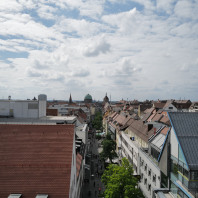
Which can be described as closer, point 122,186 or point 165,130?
point 122,186

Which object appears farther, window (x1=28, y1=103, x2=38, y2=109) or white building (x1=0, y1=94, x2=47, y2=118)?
white building (x1=0, y1=94, x2=47, y2=118)

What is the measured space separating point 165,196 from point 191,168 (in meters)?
6.02

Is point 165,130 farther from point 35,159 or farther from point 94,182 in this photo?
point 94,182

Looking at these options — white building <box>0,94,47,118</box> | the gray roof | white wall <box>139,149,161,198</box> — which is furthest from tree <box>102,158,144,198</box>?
white building <box>0,94,47,118</box>

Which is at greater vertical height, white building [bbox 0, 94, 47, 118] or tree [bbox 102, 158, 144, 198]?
white building [bbox 0, 94, 47, 118]

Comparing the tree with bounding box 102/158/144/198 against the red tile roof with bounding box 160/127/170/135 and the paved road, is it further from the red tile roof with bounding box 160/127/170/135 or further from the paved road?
the paved road

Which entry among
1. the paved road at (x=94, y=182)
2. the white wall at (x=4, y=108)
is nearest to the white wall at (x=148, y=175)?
the paved road at (x=94, y=182)

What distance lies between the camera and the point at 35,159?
20.8 meters

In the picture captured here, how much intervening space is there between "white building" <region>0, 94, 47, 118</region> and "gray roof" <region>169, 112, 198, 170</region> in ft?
111

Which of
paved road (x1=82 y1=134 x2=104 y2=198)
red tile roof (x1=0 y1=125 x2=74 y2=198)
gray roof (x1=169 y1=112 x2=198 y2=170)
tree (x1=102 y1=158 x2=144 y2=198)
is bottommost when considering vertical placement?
paved road (x1=82 y1=134 x2=104 y2=198)

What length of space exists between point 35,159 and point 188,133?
14.7m

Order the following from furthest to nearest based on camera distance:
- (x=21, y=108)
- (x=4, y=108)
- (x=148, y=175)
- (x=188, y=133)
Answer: (x=4, y=108), (x=21, y=108), (x=148, y=175), (x=188, y=133)

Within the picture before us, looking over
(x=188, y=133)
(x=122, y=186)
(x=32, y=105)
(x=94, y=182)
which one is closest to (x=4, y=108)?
(x=32, y=105)

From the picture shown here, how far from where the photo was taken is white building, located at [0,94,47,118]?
155 feet
